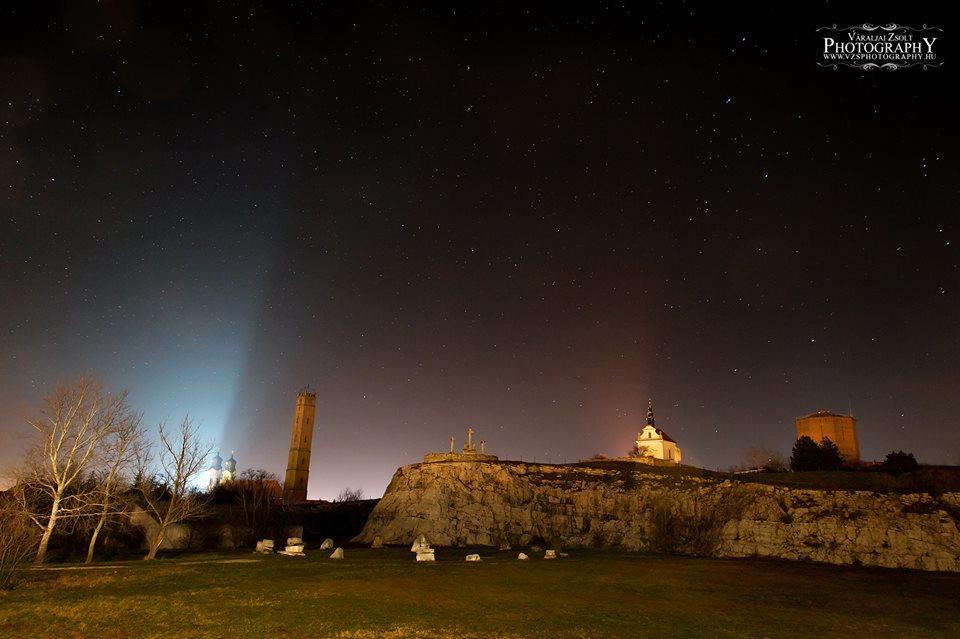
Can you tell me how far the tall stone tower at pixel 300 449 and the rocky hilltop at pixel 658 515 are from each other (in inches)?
1438

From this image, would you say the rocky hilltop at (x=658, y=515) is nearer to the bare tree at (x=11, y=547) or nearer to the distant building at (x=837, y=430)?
the bare tree at (x=11, y=547)

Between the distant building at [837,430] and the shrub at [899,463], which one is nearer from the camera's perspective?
the shrub at [899,463]

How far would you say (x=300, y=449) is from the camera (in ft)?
311

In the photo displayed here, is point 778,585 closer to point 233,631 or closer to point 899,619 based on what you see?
point 899,619

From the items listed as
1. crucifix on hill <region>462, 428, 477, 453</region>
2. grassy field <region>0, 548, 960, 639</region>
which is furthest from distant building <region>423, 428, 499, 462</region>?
grassy field <region>0, 548, 960, 639</region>

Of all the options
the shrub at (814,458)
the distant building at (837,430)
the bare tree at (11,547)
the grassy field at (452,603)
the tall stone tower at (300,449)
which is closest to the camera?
the grassy field at (452,603)

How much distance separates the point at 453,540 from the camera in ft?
172

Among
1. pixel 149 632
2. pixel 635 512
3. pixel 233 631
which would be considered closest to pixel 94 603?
pixel 149 632

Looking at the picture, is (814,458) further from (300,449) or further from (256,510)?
(300,449)

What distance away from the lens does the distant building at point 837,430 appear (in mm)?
98438

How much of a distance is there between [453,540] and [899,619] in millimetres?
38728

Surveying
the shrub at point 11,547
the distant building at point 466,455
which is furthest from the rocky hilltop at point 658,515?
the shrub at point 11,547

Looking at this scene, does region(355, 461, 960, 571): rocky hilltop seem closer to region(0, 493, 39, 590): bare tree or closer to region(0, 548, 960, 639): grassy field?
region(0, 548, 960, 639): grassy field

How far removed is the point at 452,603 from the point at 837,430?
104m
